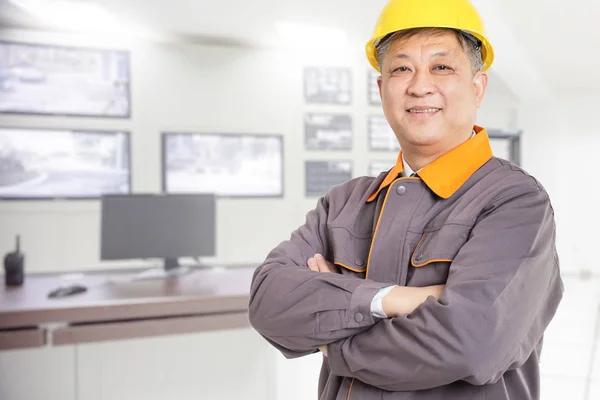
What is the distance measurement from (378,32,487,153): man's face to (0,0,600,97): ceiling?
2.71 meters

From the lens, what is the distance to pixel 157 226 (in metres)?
2.42

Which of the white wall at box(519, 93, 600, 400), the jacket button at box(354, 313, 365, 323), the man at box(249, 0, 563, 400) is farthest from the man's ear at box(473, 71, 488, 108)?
the white wall at box(519, 93, 600, 400)

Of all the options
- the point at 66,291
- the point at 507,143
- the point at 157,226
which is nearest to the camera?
the point at 66,291

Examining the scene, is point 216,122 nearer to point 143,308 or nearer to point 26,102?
point 26,102

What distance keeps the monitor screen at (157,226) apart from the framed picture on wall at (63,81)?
2.04m

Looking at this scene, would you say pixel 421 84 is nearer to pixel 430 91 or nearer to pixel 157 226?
pixel 430 91

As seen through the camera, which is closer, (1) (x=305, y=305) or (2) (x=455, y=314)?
(2) (x=455, y=314)

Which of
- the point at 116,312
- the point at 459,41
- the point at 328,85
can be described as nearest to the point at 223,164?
the point at 328,85

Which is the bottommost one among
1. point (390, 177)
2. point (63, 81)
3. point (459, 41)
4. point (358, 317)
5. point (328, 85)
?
point (358, 317)

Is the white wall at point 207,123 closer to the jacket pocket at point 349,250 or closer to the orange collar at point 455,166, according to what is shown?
the jacket pocket at point 349,250

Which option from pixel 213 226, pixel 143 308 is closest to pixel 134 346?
pixel 143 308

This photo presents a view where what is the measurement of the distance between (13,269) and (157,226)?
29.7 inches

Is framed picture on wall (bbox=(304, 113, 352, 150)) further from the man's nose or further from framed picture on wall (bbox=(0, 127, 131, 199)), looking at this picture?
the man's nose

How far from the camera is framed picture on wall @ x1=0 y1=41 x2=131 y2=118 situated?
3.88 meters
